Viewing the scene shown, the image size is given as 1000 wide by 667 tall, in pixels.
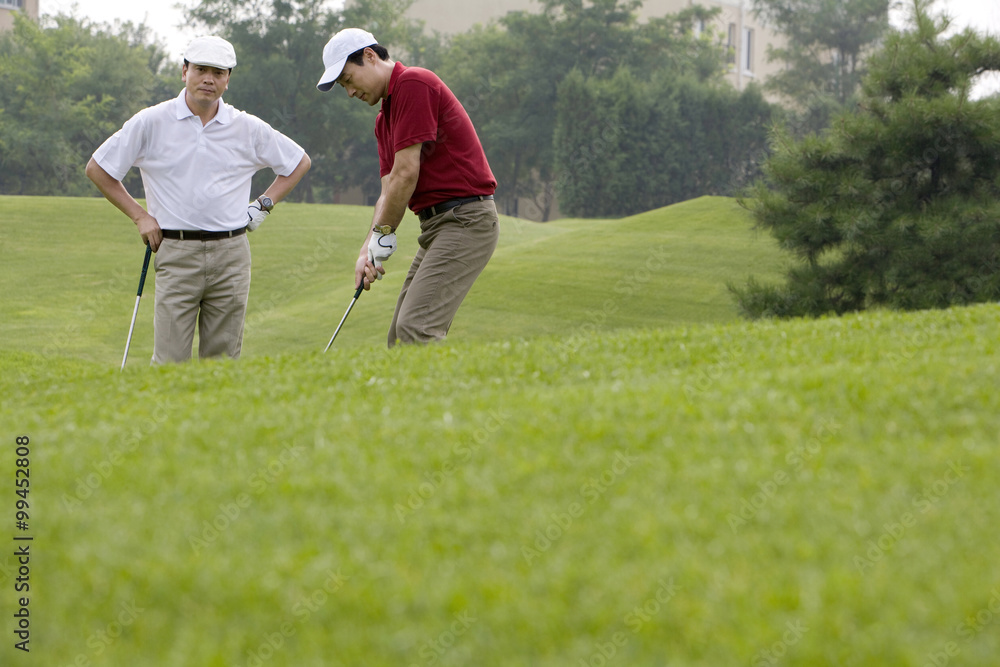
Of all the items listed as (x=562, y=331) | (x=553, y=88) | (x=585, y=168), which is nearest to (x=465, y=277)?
(x=562, y=331)

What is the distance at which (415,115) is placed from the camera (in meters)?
6.91

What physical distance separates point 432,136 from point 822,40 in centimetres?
6622

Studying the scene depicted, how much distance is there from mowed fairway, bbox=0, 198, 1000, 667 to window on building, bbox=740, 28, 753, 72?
256 feet

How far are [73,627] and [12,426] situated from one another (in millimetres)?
2934

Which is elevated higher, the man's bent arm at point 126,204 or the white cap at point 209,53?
the white cap at point 209,53

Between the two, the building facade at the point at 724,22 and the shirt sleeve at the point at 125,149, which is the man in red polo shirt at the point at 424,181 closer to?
the shirt sleeve at the point at 125,149

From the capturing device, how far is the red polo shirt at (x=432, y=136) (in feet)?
22.7

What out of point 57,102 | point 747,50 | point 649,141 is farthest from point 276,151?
point 747,50

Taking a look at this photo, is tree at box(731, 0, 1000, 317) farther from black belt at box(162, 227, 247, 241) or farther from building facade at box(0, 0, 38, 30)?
building facade at box(0, 0, 38, 30)

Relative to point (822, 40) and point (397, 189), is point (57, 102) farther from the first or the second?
point (397, 189)

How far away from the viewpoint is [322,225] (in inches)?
1276

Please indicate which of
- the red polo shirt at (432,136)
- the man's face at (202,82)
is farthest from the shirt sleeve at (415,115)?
the man's face at (202,82)

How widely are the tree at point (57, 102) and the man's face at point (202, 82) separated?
52.5 meters

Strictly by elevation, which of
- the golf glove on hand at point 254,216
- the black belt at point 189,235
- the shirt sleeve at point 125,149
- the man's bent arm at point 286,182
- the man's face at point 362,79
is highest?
the man's face at point 362,79
